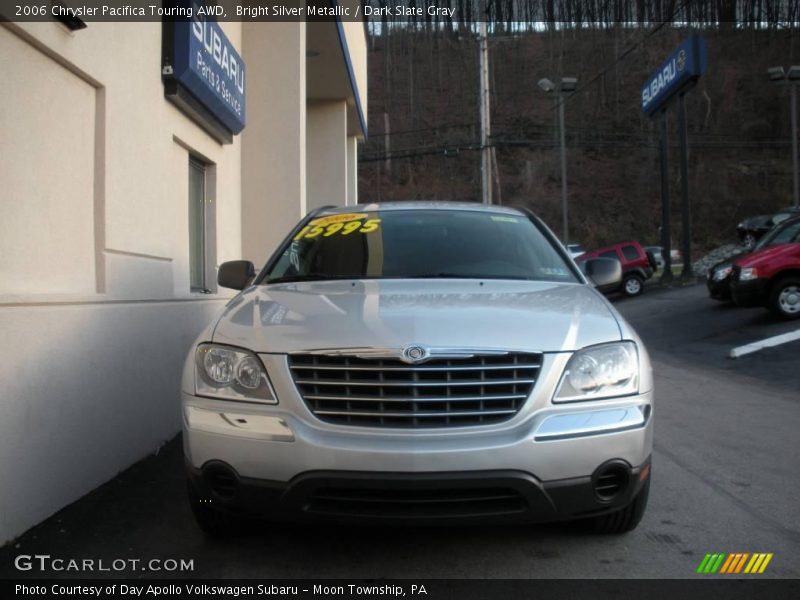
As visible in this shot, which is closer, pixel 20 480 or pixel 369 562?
pixel 369 562

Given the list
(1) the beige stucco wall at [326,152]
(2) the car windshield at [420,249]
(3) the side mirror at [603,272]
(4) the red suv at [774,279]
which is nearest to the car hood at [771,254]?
(4) the red suv at [774,279]

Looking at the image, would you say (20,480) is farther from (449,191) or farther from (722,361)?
(449,191)

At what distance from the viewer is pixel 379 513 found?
2.99m

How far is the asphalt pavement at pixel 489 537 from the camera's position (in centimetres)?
329

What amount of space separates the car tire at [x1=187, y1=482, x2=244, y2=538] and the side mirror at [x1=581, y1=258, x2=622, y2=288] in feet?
8.63

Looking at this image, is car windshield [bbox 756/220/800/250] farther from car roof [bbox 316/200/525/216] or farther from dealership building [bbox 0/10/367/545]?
car roof [bbox 316/200/525/216]

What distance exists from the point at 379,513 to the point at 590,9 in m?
16.3

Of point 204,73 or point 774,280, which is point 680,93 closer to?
point 774,280

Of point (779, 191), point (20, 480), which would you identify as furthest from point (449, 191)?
point (20, 480)

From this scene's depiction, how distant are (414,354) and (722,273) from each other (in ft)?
43.0

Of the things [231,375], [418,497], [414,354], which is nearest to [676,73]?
[414,354]

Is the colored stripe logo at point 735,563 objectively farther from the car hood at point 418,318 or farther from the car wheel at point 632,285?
the car wheel at point 632,285

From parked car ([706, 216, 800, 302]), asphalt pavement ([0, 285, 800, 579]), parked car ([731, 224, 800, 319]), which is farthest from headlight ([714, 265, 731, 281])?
asphalt pavement ([0, 285, 800, 579])

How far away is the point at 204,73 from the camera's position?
22.1 ft
